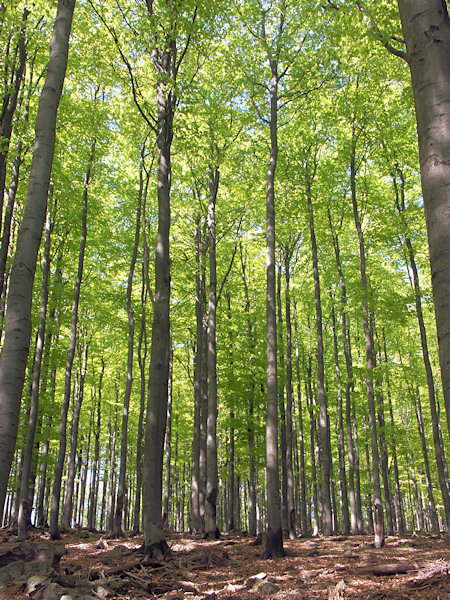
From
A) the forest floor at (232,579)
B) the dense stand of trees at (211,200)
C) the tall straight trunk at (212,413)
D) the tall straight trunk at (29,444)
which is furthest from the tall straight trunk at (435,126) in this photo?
the tall straight trunk at (29,444)

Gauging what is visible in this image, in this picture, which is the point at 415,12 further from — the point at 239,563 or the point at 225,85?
the point at 225,85

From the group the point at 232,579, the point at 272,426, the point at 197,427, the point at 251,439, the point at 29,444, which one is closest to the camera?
the point at 232,579

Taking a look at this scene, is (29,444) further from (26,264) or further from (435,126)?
(435,126)

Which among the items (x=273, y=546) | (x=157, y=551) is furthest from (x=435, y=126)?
(x=273, y=546)

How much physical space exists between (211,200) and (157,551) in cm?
1107

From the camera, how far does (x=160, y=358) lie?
803cm

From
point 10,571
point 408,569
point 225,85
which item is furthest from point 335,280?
point 10,571

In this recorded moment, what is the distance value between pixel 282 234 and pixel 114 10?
10.7 meters

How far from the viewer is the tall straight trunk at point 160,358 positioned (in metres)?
7.20

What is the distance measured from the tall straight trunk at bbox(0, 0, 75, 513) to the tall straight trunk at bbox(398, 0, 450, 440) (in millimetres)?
3702

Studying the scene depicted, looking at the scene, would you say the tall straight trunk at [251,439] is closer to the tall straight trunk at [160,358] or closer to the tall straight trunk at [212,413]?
the tall straight trunk at [212,413]

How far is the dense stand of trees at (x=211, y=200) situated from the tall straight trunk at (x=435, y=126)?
0.01m

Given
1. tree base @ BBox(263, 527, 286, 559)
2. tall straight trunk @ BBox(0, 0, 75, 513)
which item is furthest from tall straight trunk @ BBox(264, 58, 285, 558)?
tall straight trunk @ BBox(0, 0, 75, 513)

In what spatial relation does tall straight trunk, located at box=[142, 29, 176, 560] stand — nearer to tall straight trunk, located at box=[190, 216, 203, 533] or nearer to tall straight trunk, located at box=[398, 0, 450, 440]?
tall straight trunk, located at box=[190, 216, 203, 533]
